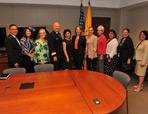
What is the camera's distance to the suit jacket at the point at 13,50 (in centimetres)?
305

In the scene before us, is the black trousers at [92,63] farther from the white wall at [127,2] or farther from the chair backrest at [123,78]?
the white wall at [127,2]

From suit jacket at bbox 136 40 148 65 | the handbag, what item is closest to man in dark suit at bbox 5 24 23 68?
the handbag

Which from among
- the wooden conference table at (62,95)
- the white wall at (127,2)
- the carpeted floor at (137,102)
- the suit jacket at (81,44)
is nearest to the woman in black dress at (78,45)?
the suit jacket at (81,44)

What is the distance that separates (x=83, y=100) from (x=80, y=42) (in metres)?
2.27

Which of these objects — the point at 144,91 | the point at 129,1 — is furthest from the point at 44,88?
the point at 129,1

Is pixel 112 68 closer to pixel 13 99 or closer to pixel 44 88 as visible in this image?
pixel 44 88

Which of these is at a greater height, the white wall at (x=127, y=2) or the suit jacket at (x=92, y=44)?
the white wall at (x=127, y=2)

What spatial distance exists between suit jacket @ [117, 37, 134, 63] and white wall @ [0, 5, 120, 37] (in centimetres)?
256

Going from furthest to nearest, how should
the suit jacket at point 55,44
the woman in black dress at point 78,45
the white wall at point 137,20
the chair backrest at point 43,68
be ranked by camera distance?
the white wall at point 137,20 < the woman in black dress at point 78,45 < the suit jacket at point 55,44 < the chair backrest at point 43,68

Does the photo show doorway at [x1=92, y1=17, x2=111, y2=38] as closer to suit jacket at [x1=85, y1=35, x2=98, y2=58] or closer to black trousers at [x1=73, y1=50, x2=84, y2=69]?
A: suit jacket at [x1=85, y1=35, x2=98, y2=58]

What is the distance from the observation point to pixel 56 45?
3377 millimetres

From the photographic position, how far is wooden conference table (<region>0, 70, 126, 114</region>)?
1.36m

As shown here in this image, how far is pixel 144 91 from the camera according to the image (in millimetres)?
3352

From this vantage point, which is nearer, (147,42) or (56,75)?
(56,75)
